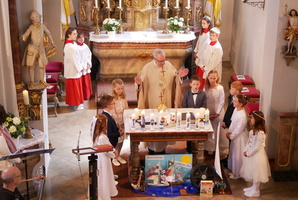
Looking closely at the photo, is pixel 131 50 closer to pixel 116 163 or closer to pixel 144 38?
pixel 144 38

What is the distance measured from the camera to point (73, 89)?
11422mm

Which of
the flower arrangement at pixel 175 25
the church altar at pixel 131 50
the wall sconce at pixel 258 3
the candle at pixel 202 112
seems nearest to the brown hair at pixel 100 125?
the candle at pixel 202 112

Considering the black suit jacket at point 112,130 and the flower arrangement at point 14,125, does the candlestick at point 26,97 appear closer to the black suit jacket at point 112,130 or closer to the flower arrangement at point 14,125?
the flower arrangement at point 14,125

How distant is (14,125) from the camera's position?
24.4 feet

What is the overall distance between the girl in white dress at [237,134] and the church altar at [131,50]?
4606 millimetres

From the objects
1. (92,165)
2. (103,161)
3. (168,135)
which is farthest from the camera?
(168,135)

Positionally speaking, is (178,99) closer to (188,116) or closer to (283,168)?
(188,116)

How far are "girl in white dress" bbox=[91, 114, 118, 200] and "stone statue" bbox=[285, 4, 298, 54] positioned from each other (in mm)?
3146

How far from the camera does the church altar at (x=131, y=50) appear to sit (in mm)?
12648

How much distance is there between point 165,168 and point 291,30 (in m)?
2.93

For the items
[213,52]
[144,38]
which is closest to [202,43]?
[213,52]

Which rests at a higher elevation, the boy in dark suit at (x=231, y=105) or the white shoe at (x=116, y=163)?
the boy in dark suit at (x=231, y=105)

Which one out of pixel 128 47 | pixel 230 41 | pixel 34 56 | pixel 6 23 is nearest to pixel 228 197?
pixel 34 56

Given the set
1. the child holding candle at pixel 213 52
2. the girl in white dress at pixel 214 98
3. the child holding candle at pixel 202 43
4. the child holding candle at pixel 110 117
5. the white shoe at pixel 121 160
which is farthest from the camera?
the child holding candle at pixel 202 43
